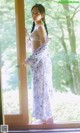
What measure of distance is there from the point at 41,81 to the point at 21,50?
0.38m

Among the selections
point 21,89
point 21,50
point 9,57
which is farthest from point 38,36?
point 21,89

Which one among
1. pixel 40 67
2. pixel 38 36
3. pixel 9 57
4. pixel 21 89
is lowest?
pixel 21 89

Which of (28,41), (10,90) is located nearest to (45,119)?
(10,90)

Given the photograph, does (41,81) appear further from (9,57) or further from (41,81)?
(9,57)

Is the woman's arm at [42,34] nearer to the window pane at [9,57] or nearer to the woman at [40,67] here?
the woman at [40,67]

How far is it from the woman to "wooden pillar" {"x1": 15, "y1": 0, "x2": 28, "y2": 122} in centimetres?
11

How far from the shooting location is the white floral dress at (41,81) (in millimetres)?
2779

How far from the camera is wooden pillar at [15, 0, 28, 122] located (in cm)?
287

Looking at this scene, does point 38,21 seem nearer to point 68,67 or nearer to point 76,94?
point 68,67

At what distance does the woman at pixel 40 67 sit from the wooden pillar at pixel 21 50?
107mm

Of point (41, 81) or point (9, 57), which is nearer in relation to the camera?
point (41, 81)

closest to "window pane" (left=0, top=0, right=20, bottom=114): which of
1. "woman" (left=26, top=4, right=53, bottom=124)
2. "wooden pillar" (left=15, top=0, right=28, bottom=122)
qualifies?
"wooden pillar" (left=15, top=0, right=28, bottom=122)

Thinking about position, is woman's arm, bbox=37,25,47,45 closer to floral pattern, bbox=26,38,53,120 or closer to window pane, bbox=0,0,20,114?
floral pattern, bbox=26,38,53,120

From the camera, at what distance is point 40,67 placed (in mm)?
2795
